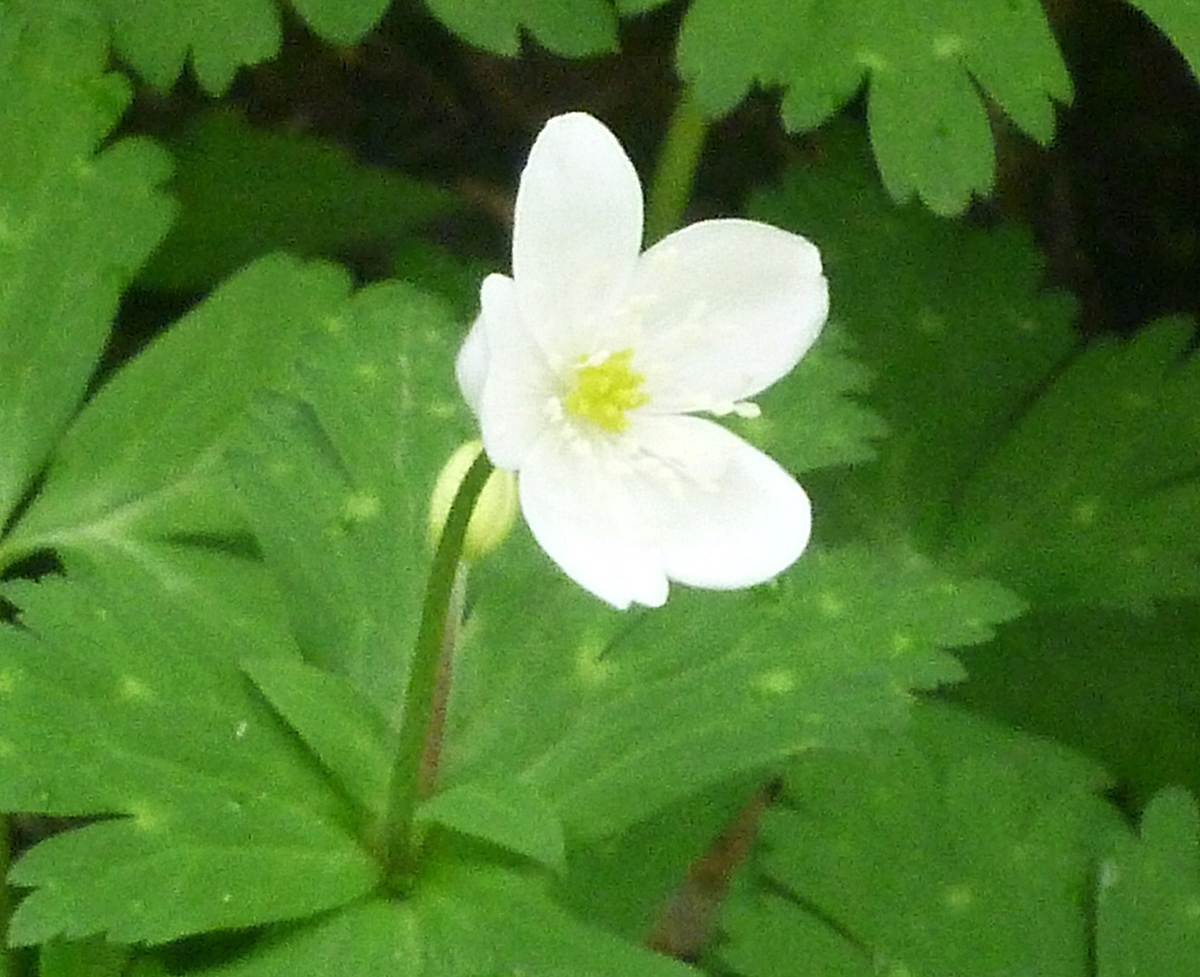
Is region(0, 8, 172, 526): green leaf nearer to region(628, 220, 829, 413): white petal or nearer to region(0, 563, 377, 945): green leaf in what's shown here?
region(0, 563, 377, 945): green leaf

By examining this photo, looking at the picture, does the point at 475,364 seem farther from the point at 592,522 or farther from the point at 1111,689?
the point at 1111,689

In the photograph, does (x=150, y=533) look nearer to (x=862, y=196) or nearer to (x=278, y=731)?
(x=278, y=731)

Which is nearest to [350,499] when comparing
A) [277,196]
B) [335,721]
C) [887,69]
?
[335,721]

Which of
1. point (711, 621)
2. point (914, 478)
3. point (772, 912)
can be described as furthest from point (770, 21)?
point (772, 912)

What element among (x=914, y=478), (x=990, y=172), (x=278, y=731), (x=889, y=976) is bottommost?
(x=889, y=976)

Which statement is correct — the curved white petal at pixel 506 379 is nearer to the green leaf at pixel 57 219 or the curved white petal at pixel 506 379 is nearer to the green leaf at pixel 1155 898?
the green leaf at pixel 57 219

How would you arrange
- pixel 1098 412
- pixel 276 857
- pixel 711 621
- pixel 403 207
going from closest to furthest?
pixel 276 857 < pixel 711 621 < pixel 1098 412 < pixel 403 207
